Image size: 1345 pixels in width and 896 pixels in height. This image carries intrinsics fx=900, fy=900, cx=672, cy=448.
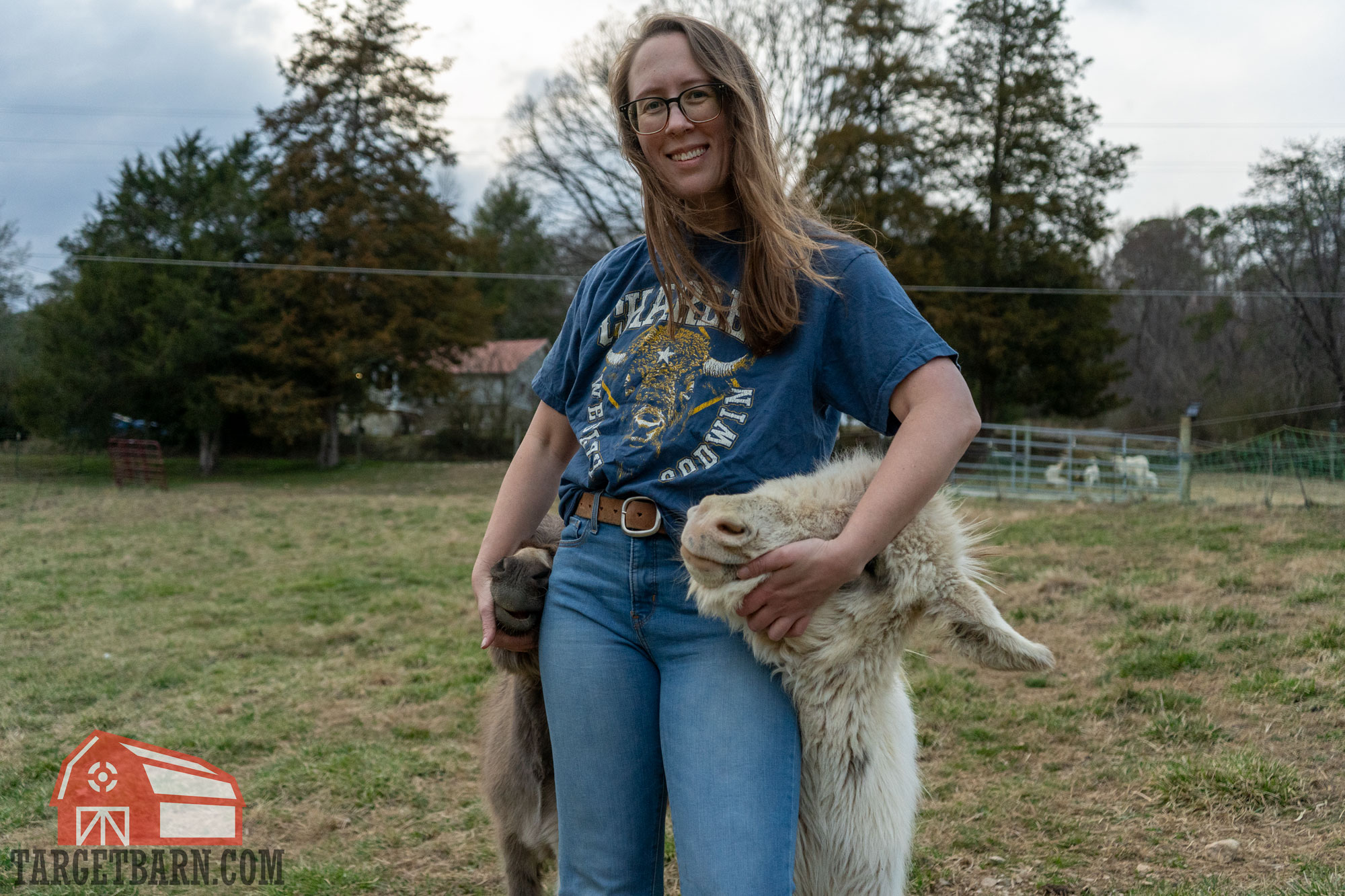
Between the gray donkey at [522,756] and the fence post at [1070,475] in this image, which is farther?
the fence post at [1070,475]

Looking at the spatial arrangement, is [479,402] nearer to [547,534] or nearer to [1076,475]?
[1076,475]

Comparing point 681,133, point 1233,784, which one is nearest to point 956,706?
point 1233,784

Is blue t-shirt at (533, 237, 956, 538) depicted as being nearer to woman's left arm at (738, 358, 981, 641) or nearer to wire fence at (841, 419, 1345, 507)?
A: woman's left arm at (738, 358, 981, 641)

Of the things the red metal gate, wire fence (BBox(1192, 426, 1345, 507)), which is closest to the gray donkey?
wire fence (BBox(1192, 426, 1345, 507))

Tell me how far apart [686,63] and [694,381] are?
61 cm

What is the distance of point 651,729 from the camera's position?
1669 millimetres

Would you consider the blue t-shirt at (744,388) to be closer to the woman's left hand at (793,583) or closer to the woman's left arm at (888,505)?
the woman's left arm at (888,505)

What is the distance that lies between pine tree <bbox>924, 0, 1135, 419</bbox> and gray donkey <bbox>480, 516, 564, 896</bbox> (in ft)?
70.9

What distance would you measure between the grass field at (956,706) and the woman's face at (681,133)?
0.92 m

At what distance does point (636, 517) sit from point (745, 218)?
1.99ft

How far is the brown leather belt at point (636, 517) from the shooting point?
165cm

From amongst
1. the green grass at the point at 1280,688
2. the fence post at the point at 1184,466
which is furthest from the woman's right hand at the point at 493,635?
the fence post at the point at 1184,466

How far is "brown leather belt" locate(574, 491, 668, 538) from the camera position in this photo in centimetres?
165

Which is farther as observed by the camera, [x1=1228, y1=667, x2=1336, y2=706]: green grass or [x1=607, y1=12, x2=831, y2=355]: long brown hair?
[x1=1228, y1=667, x2=1336, y2=706]: green grass
